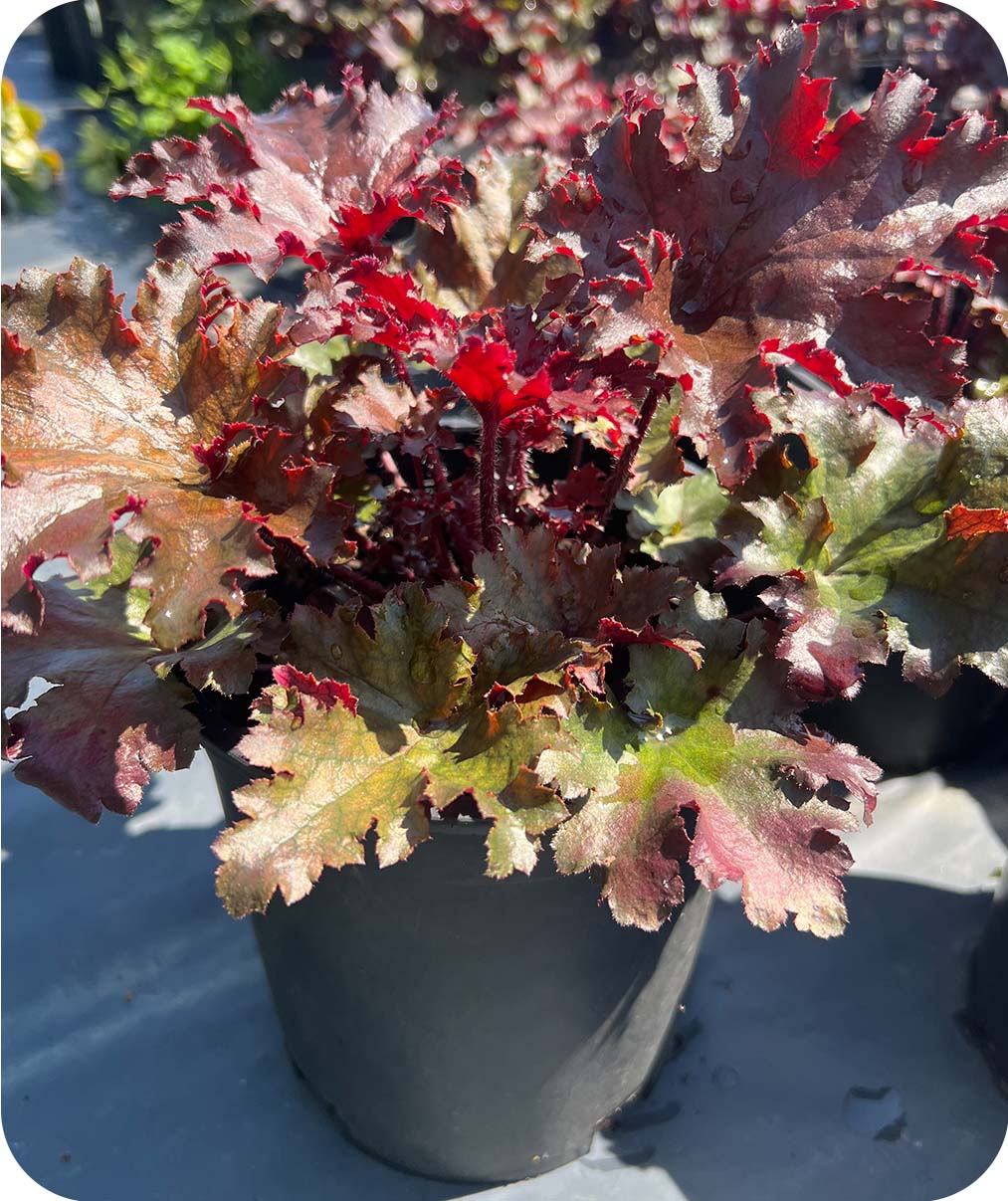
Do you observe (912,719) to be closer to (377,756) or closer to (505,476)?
(505,476)

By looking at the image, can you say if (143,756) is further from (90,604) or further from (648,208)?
(648,208)

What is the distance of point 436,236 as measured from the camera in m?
1.21

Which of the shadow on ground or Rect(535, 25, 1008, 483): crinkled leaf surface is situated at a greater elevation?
Rect(535, 25, 1008, 483): crinkled leaf surface

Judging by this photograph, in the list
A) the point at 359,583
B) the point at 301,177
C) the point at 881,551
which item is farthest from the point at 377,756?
the point at 301,177

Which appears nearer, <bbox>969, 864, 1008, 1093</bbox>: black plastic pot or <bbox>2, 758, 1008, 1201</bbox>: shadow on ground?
<bbox>2, 758, 1008, 1201</bbox>: shadow on ground

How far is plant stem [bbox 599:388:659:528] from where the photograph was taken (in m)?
1.09

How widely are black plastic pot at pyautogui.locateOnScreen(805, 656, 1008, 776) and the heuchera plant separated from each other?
953 millimetres

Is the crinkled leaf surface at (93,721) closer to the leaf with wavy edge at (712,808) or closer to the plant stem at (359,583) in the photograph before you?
the plant stem at (359,583)

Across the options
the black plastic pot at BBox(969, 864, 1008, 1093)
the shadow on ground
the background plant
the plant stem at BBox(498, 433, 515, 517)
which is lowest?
the shadow on ground

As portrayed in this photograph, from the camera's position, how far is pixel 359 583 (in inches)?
46.9

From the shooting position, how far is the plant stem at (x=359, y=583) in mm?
1146

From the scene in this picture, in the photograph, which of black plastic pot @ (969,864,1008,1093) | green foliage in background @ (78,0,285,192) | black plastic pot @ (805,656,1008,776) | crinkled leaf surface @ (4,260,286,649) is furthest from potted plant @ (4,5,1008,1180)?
green foliage in background @ (78,0,285,192)

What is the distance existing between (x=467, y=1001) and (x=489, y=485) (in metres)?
0.61

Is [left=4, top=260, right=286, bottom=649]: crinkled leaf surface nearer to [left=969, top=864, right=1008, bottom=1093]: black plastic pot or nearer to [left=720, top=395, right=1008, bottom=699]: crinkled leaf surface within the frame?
[left=720, top=395, right=1008, bottom=699]: crinkled leaf surface
